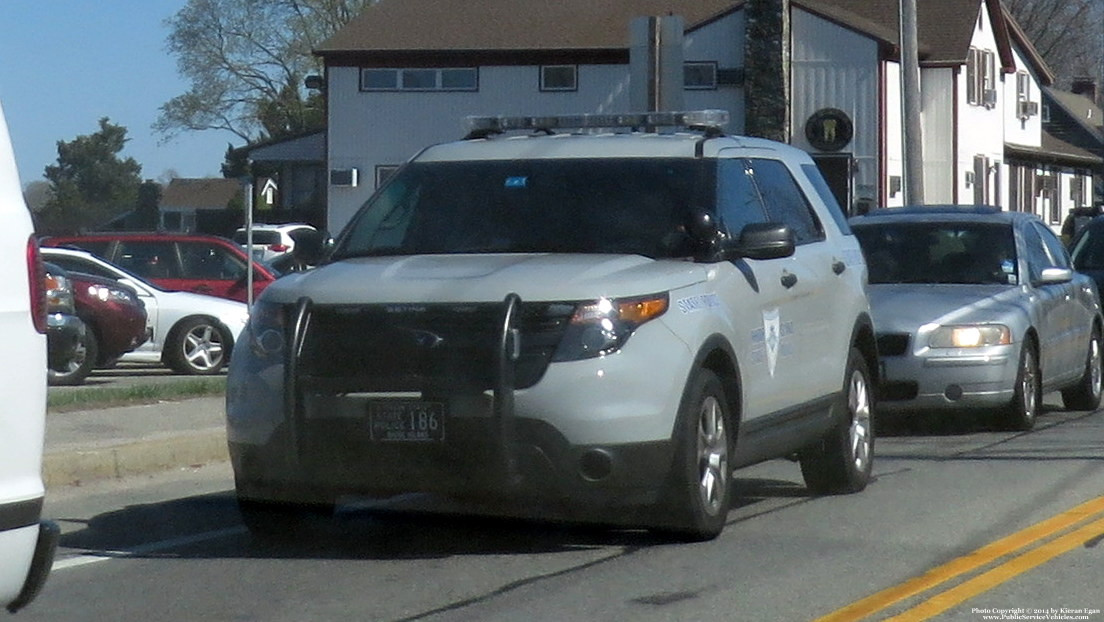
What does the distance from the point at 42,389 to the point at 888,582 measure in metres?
3.55

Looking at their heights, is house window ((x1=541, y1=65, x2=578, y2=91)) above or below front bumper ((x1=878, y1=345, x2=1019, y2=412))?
above

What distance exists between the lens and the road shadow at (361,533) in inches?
326

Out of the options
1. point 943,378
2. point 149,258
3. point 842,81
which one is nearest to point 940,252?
point 943,378

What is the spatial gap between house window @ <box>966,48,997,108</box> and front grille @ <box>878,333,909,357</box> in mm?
37193

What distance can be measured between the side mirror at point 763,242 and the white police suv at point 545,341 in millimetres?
11

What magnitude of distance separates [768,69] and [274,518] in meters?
36.7

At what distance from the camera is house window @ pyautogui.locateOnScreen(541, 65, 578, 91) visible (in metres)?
49.7

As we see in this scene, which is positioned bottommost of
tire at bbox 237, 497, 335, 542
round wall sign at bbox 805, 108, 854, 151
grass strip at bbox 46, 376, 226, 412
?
tire at bbox 237, 497, 335, 542

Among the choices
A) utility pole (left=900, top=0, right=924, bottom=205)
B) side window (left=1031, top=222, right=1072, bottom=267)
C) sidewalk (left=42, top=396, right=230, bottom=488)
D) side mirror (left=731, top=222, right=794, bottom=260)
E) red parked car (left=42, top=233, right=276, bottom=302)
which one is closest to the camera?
side mirror (left=731, top=222, right=794, bottom=260)

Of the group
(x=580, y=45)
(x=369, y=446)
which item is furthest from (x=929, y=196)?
(x=369, y=446)

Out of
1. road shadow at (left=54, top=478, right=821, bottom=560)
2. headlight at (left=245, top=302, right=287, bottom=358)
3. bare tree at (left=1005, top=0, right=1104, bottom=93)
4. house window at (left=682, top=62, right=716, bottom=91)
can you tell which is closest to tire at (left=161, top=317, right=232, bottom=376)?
road shadow at (left=54, top=478, right=821, bottom=560)

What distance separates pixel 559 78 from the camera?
163 feet

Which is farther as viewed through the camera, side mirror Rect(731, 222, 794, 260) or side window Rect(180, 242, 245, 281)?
side window Rect(180, 242, 245, 281)

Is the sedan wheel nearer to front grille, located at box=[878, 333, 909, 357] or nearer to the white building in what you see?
front grille, located at box=[878, 333, 909, 357]
